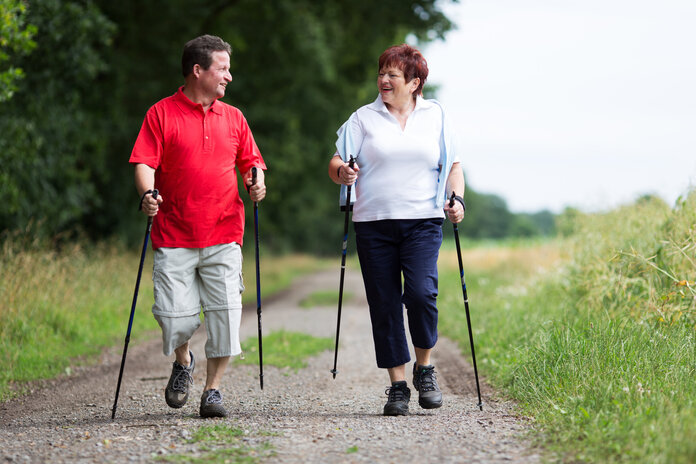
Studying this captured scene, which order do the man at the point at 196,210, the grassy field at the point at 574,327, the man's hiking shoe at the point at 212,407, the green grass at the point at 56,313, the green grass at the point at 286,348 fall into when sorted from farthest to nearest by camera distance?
1. the green grass at the point at 286,348
2. the green grass at the point at 56,313
3. the man at the point at 196,210
4. the man's hiking shoe at the point at 212,407
5. the grassy field at the point at 574,327

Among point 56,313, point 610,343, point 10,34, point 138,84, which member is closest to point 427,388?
point 610,343

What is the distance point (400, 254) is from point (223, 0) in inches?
532

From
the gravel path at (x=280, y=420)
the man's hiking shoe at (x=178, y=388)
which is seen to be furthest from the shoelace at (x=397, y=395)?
the man's hiking shoe at (x=178, y=388)

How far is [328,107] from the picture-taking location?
25.1 m

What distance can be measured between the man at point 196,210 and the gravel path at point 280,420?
0.50 meters

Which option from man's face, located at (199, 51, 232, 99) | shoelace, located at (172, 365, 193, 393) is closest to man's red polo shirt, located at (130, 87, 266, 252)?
man's face, located at (199, 51, 232, 99)

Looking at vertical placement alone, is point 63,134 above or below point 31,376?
above

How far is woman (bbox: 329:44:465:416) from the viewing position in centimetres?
480

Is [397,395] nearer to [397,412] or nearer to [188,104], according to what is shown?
[397,412]

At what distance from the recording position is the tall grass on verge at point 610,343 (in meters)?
3.55

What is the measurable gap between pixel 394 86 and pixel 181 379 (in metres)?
2.38

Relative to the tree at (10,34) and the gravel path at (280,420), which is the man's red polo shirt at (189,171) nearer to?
the gravel path at (280,420)

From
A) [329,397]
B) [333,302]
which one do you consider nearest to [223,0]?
[333,302]

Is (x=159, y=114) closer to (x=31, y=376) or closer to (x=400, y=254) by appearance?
(x=400, y=254)
